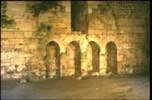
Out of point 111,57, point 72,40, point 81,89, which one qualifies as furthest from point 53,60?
point 81,89

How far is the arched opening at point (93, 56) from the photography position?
11.5 m

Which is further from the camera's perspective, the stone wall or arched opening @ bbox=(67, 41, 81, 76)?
arched opening @ bbox=(67, 41, 81, 76)

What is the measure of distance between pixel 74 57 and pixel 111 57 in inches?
47.3

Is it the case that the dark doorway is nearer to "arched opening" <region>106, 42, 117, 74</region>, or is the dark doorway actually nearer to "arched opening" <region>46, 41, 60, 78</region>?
"arched opening" <region>106, 42, 117, 74</region>

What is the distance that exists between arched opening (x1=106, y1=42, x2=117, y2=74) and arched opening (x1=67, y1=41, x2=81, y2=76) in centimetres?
97

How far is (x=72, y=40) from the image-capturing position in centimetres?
1112

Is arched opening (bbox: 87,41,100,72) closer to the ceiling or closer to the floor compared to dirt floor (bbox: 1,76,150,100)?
closer to the ceiling

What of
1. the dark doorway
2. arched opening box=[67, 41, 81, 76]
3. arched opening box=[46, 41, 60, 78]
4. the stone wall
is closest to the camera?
the stone wall

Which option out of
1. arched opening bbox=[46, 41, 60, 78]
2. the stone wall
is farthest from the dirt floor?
the stone wall

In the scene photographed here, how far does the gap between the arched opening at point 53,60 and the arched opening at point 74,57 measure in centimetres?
35

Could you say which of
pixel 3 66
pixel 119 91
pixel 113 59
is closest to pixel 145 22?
pixel 113 59

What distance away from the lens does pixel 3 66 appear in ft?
33.7

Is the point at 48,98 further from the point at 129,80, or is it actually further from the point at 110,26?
the point at 110,26

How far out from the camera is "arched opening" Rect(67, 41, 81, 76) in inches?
440
